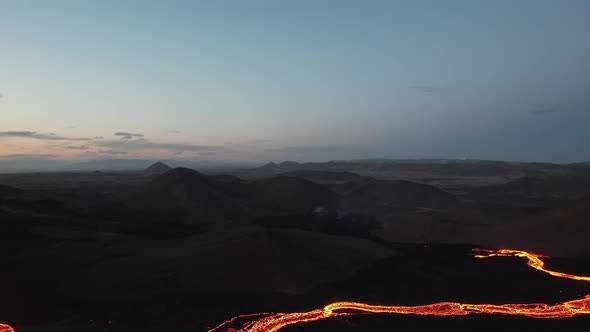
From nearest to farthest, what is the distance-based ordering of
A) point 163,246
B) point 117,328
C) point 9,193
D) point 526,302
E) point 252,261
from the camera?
point 117,328, point 526,302, point 252,261, point 163,246, point 9,193

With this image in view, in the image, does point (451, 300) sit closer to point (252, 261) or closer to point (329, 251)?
point (329, 251)

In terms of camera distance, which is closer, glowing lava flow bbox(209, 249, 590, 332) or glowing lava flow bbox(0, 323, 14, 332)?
glowing lava flow bbox(0, 323, 14, 332)

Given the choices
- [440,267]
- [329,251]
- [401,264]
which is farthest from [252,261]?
[440,267]

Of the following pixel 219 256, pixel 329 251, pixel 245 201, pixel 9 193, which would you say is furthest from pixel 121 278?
pixel 9 193

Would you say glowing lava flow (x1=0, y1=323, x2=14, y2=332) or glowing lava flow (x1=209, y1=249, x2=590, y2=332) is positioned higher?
glowing lava flow (x1=0, y1=323, x2=14, y2=332)

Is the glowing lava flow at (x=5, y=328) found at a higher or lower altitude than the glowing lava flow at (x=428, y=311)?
higher

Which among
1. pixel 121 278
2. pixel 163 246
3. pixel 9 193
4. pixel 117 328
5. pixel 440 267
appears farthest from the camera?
pixel 9 193

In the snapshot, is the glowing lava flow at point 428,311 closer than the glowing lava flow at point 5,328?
No

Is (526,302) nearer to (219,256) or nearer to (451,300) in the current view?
(451,300)

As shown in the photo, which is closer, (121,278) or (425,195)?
(121,278)

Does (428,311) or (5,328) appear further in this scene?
(428,311)
